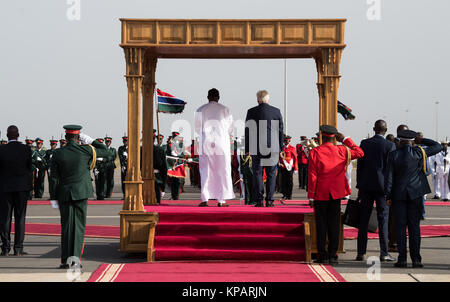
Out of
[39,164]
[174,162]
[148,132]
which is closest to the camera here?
[148,132]

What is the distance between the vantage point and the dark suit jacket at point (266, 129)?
11.6 metres

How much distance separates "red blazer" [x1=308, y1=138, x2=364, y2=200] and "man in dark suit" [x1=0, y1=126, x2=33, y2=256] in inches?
184

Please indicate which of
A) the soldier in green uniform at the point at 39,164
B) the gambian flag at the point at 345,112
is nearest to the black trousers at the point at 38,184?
the soldier in green uniform at the point at 39,164

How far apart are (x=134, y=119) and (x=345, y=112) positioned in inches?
199

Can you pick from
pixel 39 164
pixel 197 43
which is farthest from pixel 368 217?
pixel 39 164

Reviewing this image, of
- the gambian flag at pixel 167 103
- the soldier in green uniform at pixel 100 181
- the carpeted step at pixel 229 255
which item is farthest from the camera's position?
the soldier in green uniform at pixel 100 181

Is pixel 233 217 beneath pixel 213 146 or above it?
beneath

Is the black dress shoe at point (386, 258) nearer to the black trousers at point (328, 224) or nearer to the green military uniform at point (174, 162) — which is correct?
the black trousers at point (328, 224)

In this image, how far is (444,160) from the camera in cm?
2462

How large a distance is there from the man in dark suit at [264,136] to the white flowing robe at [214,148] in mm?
714

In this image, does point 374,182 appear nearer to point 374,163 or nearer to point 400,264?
point 374,163

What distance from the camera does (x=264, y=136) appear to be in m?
11.6

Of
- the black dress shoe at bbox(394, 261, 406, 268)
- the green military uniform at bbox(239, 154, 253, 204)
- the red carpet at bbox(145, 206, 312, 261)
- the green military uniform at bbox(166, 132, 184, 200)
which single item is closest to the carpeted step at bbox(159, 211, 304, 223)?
the red carpet at bbox(145, 206, 312, 261)

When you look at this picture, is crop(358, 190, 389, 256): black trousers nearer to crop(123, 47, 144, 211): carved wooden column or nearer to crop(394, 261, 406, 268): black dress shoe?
crop(394, 261, 406, 268): black dress shoe
